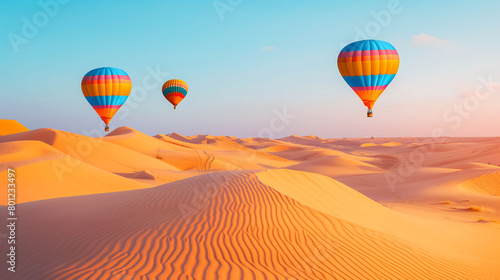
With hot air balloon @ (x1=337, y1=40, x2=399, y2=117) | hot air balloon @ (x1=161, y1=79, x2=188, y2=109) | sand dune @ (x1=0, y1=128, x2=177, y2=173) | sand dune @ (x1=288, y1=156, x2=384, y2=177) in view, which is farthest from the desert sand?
hot air balloon @ (x1=161, y1=79, x2=188, y2=109)

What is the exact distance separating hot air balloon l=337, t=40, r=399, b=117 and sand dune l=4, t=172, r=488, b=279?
47.4 feet

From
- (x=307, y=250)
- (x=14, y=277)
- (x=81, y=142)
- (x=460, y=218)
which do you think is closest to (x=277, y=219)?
(x=307, y=250)

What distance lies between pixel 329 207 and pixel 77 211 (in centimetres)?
720

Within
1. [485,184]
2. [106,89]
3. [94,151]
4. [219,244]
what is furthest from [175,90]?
[219,244]

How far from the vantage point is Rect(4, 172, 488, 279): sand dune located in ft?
21.3

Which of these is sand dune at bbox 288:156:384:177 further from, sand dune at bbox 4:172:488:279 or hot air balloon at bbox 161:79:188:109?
sand dune at bbox 4:172:488:279

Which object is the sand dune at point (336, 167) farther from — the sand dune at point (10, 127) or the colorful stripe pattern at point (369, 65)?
the sand dune at point (10, 127)

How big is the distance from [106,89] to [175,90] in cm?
1928

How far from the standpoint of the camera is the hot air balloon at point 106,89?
88.3 feet

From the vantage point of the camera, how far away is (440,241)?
1084 cm

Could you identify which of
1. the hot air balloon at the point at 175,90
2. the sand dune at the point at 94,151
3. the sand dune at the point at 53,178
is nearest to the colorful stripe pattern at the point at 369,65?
the sand dune at the point at 53,178

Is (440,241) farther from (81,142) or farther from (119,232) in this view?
(81,142)

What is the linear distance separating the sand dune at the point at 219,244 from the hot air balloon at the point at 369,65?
14455mm

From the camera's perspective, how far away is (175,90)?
151 ft
